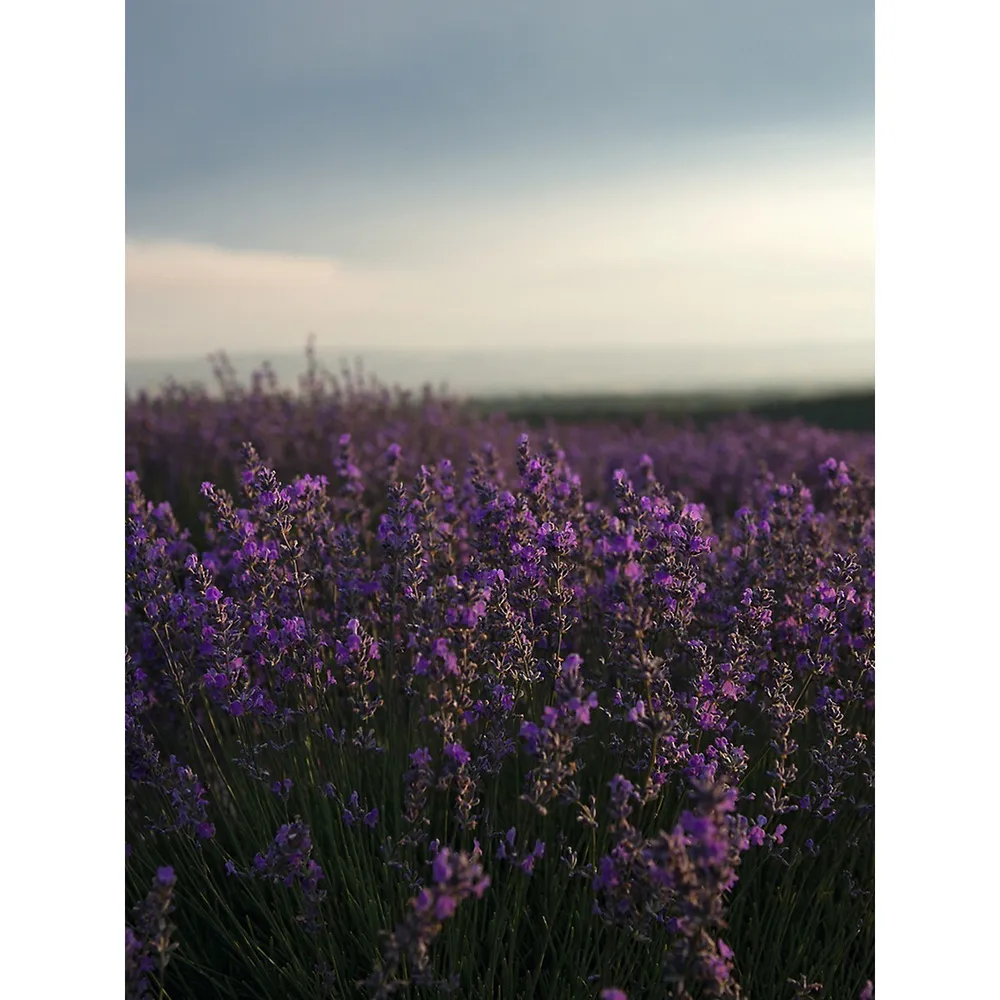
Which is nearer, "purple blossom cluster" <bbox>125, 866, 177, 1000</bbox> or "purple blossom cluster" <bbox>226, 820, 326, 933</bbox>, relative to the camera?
"purple blossom cluster" <bbox>125, 866, 177, 1000</bbox>

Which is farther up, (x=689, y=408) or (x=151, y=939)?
(x=689, y=408)

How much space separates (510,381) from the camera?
321cm

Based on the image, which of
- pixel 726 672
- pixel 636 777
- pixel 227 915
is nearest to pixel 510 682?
pixel 636 777

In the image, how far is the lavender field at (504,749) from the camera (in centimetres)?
151

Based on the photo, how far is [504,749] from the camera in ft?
5.32

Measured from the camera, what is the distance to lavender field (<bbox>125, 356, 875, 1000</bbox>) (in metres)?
1.51

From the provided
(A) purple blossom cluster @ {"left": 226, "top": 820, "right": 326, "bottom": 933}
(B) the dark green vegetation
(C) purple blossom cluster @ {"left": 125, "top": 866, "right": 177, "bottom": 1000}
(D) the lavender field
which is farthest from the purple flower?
(B) the dark green vegetation

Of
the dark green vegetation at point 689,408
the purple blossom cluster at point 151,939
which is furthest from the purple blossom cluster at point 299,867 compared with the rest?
the dark green vegetation at point 689,408

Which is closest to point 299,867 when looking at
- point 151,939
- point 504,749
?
point 151,939

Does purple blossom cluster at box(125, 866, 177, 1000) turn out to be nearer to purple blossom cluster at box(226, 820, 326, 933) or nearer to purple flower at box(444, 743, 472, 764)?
purple blossom cluster at box(226, 820, 326, 933)

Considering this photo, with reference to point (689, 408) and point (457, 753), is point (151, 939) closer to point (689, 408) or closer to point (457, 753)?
point (457, 753)

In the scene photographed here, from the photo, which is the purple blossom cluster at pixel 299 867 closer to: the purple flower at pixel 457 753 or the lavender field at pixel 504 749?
the lavender field at pixel 504 749
